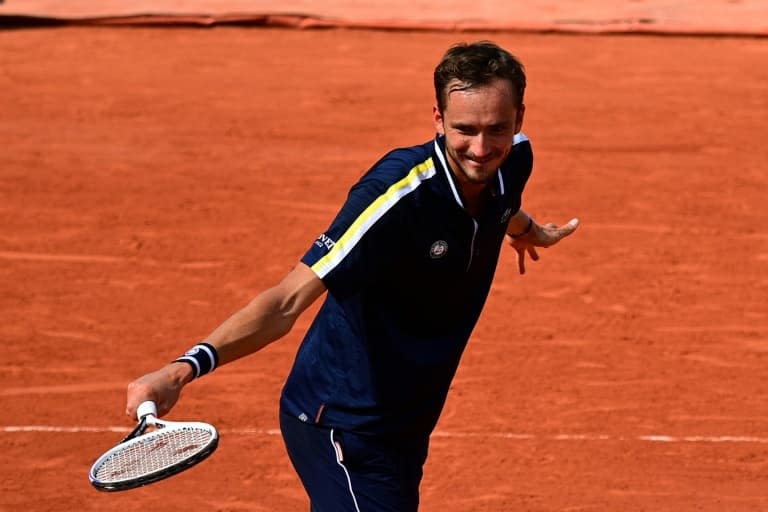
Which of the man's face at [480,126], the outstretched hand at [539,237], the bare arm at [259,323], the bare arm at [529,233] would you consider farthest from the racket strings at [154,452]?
the outstretched hand at [539,237]

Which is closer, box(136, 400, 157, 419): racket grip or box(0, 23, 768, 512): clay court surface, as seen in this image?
box(136, 400, 157, 419): racket grip

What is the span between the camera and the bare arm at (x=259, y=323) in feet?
15.3

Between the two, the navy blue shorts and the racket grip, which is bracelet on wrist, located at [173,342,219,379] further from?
the navy blue shorts

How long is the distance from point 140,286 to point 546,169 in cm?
435

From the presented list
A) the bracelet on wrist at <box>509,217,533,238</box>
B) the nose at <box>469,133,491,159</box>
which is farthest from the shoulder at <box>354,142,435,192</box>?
the bracelet on wrist at <box>509,217,533,238</box>

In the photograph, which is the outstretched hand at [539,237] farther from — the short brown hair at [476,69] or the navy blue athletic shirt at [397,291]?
the short brown hair at [476,69]

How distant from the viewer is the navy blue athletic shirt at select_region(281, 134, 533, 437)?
5145 mm

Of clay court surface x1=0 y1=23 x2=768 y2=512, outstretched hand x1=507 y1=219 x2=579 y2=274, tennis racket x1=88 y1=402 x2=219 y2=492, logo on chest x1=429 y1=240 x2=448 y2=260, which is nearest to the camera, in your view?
tennis racket x1=88 y1=402 x2=219 y2=492

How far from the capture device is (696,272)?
11688 millimetres

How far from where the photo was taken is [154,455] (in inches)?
189

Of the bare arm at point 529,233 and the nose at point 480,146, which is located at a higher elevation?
the nose at point 480,146

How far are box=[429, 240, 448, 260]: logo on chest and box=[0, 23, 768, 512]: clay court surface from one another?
3401 mm

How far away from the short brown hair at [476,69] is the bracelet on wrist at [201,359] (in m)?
1.23

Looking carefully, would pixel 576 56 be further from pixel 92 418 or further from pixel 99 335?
pixel 92 418
